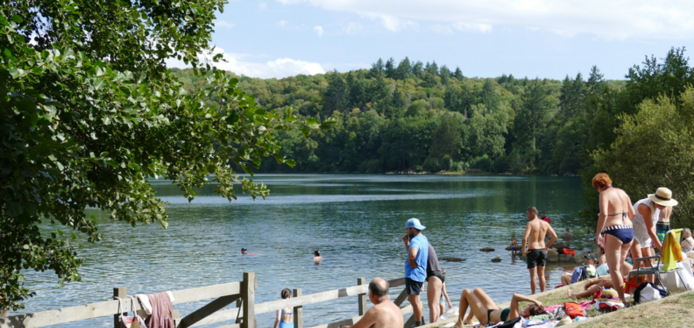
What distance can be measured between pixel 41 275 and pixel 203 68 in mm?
21631

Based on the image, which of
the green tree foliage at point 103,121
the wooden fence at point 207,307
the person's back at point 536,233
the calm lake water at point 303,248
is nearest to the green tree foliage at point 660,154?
the calm lake water at point 303,248

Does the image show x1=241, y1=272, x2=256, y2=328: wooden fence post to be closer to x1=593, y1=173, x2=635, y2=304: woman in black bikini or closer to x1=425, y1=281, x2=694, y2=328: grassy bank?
x1=425, y1=281, x2=694, y2=328: grassy bank

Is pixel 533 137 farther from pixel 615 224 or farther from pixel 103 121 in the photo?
pixel 103 121

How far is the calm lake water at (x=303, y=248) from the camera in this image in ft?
80.9

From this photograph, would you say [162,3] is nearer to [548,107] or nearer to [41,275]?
[41,275]

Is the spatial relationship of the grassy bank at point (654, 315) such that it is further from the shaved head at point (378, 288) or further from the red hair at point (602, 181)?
the shaved head at point (378, 288)

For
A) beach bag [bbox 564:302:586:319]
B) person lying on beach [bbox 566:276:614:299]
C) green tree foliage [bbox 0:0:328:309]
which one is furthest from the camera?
person lying on beach [bbox 566:276:614:299]

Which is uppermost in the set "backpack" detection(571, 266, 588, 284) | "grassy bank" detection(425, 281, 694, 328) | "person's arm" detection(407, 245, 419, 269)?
"person's arm" detection(407, 245, 419, 269)

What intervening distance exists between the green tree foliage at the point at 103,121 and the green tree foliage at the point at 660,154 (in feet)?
87.8

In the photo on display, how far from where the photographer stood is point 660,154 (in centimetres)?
3133

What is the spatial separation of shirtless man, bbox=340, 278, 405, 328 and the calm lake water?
12082mm

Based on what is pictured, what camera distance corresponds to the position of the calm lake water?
2466 centimetres

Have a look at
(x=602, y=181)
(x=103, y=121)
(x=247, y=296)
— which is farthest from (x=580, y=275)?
(x=103, y=121)

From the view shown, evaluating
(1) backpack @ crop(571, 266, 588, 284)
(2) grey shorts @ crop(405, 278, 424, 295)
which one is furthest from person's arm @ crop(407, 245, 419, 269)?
(1) backpack @ crop(571, 266, 588, 284)
